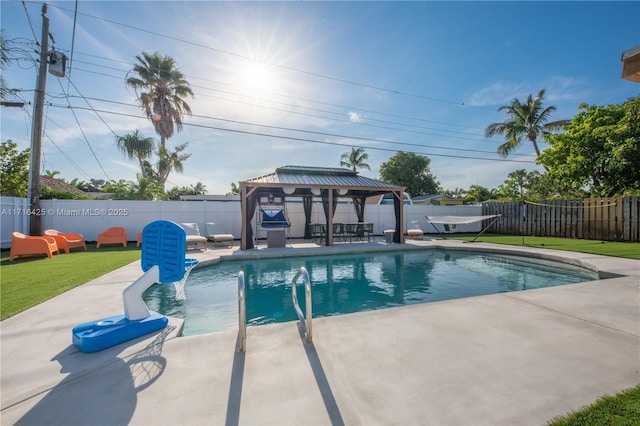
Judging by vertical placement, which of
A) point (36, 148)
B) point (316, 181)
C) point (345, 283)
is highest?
point (36, 148)

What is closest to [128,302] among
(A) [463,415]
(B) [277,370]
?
(B) [277,370]

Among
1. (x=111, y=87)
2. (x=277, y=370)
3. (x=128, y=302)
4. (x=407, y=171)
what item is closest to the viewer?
(x=277, y=370)

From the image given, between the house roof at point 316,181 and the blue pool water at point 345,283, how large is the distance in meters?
2.89

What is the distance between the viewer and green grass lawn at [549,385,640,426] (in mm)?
1526

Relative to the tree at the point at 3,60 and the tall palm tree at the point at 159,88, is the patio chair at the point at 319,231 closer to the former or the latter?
the tree at the point at 3,60

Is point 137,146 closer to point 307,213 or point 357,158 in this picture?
point 307,213

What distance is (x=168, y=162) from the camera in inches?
749

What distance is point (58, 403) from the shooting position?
176 cm

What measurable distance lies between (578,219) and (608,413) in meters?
15.5

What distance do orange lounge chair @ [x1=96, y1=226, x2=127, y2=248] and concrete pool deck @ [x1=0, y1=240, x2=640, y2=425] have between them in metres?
8.74

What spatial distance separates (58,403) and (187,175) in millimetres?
21376

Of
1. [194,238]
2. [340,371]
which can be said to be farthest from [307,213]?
[340,371]

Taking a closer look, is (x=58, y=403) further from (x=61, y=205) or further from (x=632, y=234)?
(x=632, y=234)

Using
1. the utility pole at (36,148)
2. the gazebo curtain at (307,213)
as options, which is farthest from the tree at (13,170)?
the gazebo curtain at (307,213)
